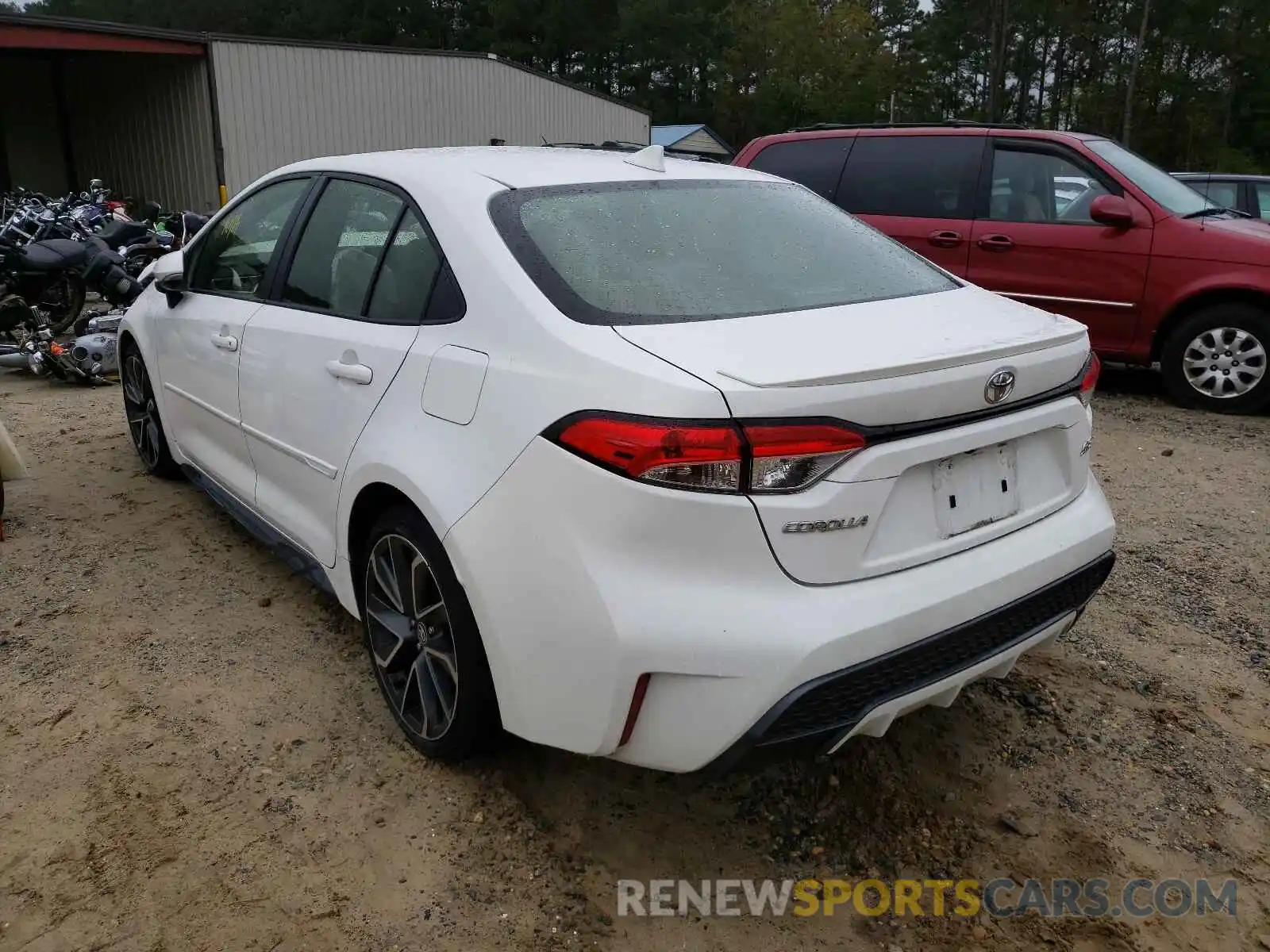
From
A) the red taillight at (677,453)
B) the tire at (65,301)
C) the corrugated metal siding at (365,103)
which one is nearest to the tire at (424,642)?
the red taillight at (677,453)

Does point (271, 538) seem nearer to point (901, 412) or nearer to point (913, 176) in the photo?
point (901, 412)

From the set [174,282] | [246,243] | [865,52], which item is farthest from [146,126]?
[865,52]

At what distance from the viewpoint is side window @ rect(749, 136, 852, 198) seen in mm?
7727

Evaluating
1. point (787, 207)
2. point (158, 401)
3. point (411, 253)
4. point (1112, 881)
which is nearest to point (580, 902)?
point (1112, 881)

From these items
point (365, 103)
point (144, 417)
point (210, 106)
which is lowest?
point (144, 417)

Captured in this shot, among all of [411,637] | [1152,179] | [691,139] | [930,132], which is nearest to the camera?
[411,637]

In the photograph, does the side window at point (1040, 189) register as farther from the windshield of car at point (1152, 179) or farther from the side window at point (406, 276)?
A: the side window at point (406, 276)

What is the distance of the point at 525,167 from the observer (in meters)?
2.97

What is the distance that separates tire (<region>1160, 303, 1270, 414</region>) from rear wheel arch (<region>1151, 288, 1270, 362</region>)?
3 cm

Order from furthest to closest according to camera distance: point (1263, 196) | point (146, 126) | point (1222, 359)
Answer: point (146, 126) < point (1263, 196) < point (1222, 359)

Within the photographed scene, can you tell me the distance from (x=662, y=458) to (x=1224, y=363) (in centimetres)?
589

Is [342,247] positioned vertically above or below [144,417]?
above

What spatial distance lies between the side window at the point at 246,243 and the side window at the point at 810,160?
184 inches

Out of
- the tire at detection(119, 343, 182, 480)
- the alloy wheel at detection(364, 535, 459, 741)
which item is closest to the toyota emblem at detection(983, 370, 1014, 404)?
the alloy wheel at detection(364, 535, 459, 741)
